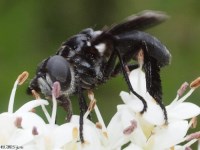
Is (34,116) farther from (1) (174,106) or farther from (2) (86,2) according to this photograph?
(2) (86,2)

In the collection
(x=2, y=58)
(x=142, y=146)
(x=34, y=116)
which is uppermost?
(x=2, y=58)

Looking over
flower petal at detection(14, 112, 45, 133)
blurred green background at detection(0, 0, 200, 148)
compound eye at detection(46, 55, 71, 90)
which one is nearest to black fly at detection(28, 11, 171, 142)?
compound eye at detection(46, 55, 71, 90)

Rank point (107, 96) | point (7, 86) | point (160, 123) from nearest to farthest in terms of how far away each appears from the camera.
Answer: point (160, 123)
point (7, 86)
point (107, 96)

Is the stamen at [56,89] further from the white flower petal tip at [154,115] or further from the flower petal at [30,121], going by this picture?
the white flower petal tip at [154,115]

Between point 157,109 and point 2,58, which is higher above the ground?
point 2,58

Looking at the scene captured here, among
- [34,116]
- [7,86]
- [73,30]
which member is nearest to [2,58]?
[7,86]

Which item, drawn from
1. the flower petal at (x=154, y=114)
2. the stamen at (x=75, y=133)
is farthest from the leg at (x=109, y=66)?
the stamen at (x=75, y=133)

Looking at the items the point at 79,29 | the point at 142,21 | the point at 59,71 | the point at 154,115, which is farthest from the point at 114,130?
the point at 79,29

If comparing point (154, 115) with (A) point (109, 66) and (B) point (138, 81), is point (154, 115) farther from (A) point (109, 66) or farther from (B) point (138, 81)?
(A) point (109, 66)
